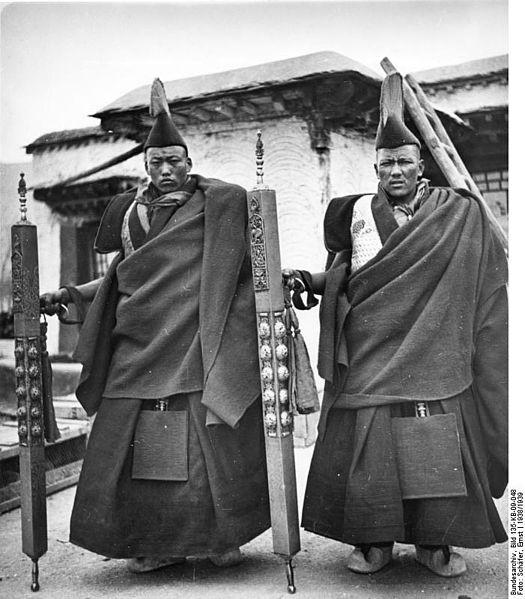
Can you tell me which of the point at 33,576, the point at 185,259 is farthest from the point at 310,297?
the point at 33,576

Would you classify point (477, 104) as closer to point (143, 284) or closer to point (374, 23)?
point (374, 23)

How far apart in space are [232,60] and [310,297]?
56.8 inches

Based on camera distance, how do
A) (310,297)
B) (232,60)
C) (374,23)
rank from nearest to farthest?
(310,297), (374,23), (232,60)

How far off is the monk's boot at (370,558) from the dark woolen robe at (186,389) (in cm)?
43

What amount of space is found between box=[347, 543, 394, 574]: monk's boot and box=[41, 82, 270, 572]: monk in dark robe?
43 cm

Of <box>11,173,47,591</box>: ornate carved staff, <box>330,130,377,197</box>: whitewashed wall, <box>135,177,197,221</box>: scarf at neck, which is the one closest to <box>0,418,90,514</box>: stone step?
<box>11,173,47,591</box>: ornate carved staff

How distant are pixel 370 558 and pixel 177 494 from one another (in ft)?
2.93

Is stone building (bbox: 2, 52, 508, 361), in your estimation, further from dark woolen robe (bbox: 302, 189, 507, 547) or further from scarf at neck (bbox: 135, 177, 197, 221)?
dark woolen robe (bbox: 302, 189, 507, 547)

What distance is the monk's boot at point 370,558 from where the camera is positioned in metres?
3.02

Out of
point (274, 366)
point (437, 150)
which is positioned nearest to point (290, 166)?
point (437, 150)

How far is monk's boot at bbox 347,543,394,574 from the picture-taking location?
3020mm

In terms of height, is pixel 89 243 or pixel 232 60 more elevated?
pixel 232 60

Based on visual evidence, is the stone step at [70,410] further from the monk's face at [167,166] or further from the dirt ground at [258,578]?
the monk's face at [167,166]

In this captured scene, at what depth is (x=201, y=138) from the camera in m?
4.70
